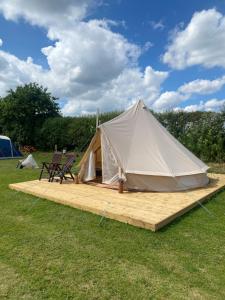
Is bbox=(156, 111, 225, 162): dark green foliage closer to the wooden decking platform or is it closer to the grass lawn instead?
the wooden decking platform

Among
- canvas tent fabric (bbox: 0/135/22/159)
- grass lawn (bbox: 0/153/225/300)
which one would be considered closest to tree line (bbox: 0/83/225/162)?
canvas tent fabric (bbox: 0/135/22/159)

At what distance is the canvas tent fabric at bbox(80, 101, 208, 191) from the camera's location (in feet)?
18.8

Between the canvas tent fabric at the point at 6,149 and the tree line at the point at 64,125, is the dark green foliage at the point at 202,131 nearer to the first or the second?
the tree line at the point at 64,125

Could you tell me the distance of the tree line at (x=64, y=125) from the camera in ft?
33.7

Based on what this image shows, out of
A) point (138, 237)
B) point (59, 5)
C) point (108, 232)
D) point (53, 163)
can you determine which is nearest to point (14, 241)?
point (108, 232)

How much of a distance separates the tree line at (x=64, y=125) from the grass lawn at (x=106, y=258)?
628 cm

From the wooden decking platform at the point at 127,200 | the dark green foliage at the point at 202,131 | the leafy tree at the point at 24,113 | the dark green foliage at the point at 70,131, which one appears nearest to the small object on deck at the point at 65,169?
the wooden decking platform at the point at 127,200

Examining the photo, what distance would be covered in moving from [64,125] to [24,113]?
4157 mm

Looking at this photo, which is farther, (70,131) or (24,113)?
(24,113)

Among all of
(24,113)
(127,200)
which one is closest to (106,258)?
(127,200)

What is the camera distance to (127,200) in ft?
16.3

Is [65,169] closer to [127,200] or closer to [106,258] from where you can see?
[127,200]

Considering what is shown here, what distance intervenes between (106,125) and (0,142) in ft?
30.5

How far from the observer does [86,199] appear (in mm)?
5043
